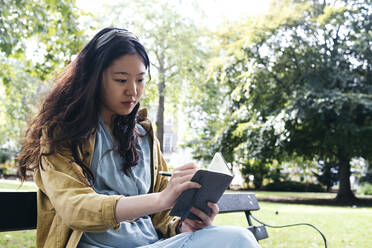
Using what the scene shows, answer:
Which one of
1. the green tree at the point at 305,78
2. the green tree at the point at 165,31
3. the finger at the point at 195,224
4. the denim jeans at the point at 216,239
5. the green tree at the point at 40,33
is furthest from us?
the green tree at the point at 165,31

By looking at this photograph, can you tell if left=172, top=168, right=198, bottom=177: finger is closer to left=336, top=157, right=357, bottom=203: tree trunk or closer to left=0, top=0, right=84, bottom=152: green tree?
left=0, top=0, right=84, bottom=152: green tree

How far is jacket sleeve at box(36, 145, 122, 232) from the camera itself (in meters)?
1.64

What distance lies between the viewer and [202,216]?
1.98 metres

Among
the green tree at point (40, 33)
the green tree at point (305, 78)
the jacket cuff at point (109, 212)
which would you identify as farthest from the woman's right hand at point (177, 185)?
the green tree at point (305, 78)

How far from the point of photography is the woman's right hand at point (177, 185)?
1604 millimetres

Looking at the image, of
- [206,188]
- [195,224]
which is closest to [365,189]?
[195,224]

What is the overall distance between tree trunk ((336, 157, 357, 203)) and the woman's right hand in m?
14.2

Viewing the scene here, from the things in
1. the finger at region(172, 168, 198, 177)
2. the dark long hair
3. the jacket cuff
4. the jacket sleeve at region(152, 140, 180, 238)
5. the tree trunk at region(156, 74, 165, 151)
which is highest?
the dark long hair

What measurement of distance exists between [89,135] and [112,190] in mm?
277

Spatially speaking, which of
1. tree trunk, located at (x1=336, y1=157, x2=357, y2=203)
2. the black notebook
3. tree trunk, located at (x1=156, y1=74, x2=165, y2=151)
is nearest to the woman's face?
the black notebook

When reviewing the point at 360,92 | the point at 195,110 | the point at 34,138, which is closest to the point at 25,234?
the point at 34,138

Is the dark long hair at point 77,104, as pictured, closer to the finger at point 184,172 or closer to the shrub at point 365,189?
the finger at point 184,172

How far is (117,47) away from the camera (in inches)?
77.5

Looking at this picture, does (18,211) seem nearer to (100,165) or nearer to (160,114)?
(100,165)
